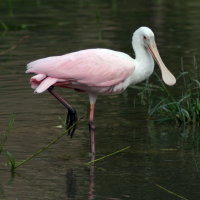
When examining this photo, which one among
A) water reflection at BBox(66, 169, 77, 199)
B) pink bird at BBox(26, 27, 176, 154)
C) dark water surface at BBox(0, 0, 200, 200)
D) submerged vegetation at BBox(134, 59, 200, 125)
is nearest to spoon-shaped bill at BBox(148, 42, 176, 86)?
pink bird at BBox(26, 27, 176, 154)

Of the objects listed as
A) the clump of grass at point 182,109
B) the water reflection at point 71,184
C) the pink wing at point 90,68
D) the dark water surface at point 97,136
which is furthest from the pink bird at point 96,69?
the water reflection at point 71,184

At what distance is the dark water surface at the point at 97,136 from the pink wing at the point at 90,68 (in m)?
0.66

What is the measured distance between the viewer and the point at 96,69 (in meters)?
9.12

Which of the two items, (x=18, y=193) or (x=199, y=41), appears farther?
(x=199, y=41)

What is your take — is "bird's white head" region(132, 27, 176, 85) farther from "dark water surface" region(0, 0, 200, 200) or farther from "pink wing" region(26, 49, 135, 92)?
"dark water surface" region(0, 0, 200, 200)

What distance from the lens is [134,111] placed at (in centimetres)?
1049

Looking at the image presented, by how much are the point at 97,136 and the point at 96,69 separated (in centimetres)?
77

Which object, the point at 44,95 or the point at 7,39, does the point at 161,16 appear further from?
the point at 44,95

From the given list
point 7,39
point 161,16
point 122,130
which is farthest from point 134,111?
point 161,16

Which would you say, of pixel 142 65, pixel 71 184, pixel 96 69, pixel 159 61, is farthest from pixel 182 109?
pixel 71 184

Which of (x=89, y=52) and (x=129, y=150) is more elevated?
(x=89, y=52)

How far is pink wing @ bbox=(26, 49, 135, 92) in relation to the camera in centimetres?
896

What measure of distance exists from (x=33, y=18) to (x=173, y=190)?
1216cm

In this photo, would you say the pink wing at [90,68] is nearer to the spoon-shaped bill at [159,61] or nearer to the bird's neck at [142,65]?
the bird's neck at [142,65]
